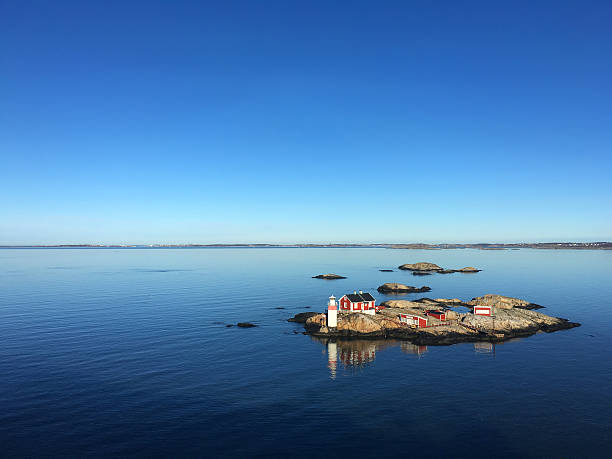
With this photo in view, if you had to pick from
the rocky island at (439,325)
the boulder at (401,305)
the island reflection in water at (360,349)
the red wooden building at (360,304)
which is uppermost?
the red wooden building at (360,304)

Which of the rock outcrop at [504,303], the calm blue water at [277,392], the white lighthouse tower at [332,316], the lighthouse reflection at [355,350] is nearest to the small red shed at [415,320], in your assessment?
the lighthouse reflection at [355,350]

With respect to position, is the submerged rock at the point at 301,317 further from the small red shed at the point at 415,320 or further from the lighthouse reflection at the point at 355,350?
the small red shed at the point at 415,320

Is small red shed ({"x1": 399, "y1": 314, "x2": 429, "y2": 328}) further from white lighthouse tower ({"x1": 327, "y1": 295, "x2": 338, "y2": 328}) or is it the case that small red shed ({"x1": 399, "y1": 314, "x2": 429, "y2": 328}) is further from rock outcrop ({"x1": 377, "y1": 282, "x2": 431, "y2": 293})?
rock outcrop ({"x1": 377, "y1": 282, "x2": 431, "y2": 293})

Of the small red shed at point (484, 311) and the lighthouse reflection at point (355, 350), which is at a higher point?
the small red shed at point (484, 311)

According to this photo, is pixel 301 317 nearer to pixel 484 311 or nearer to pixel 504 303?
pixel 484 311

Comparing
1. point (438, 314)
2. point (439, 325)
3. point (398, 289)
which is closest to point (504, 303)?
point (438, 314)

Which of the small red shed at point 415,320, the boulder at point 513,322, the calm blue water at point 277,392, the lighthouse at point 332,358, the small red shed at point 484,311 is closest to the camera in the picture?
the calm blue water at point 277,392

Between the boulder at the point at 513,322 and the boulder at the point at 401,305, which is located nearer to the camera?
the boulder at the point at 513,322

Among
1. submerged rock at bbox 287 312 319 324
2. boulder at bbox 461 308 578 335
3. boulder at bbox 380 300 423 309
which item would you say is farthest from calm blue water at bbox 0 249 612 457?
boulder at bbox 380 300 423 309
